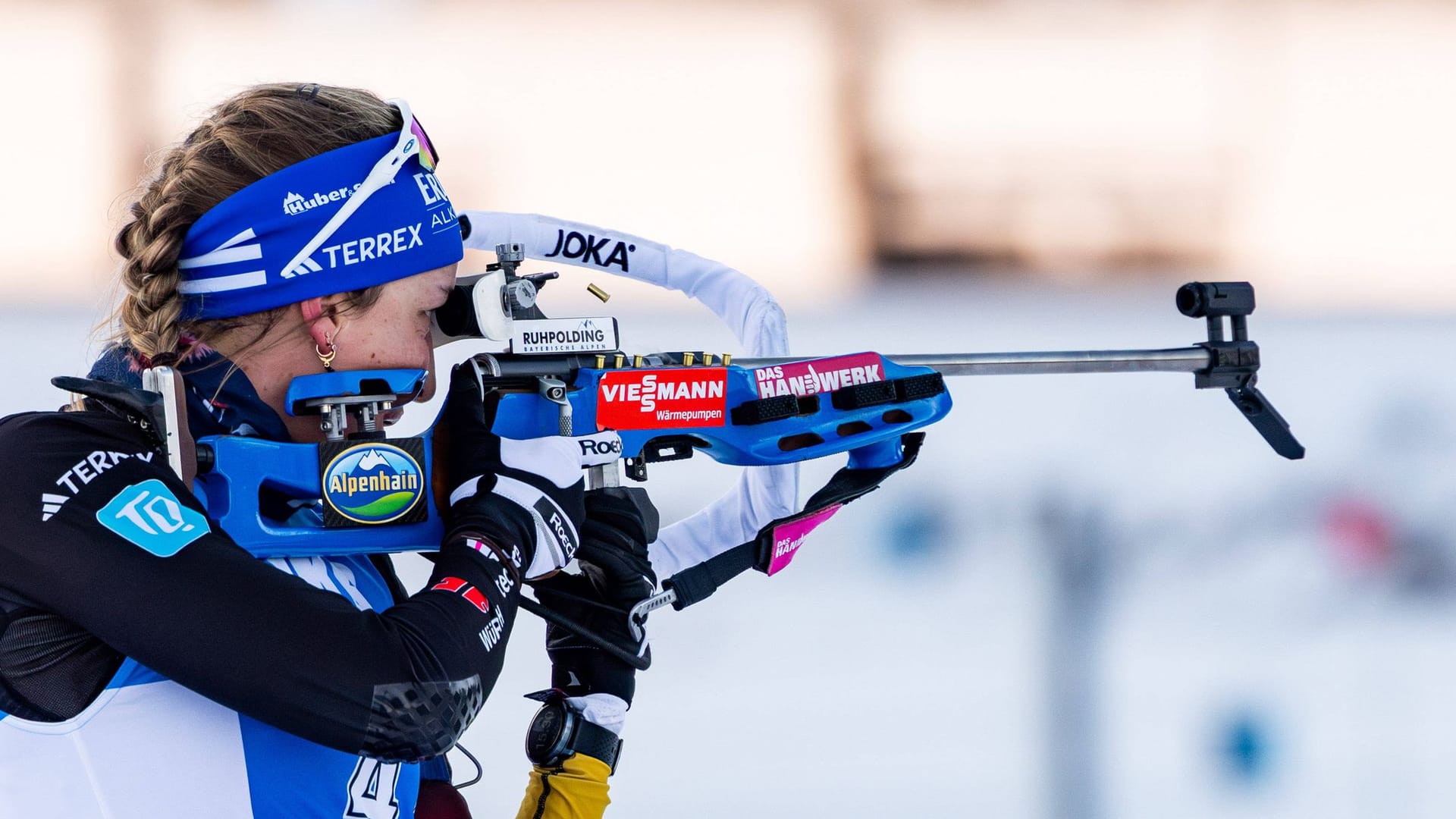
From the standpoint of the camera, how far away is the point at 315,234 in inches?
32.4

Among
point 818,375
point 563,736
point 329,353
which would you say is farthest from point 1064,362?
point 329,353

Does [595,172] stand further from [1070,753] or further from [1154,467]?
[1070,753]

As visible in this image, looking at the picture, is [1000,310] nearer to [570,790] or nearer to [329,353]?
[570,790]

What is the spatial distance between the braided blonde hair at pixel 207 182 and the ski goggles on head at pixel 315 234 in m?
0.01

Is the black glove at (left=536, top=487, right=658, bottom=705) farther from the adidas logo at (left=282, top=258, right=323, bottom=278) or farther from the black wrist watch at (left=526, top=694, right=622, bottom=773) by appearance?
the adidas logo at (left=282, top=258, right=323, bottom=278)

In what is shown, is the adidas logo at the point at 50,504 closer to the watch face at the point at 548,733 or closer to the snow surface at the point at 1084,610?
the watch face at the point at 548,733

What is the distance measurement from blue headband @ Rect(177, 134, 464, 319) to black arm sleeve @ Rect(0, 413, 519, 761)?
5.4 inches

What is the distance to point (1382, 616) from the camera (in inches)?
81.4

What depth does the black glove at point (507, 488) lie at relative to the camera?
2.66 ft

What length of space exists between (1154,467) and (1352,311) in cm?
46

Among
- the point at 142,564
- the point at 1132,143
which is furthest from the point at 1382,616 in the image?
the point at 142,564

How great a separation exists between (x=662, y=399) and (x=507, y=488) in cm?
18

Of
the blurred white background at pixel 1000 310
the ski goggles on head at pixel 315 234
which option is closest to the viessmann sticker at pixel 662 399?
the ski goggles on head at pixel 315 234

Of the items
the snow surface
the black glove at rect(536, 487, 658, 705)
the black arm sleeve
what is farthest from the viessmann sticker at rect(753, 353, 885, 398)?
the snow surface
